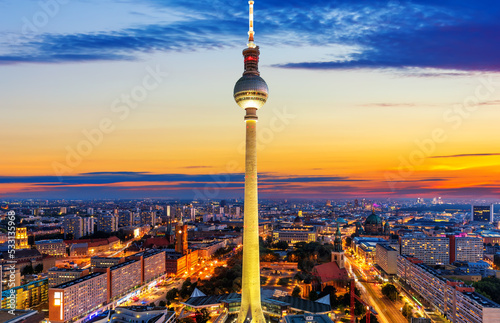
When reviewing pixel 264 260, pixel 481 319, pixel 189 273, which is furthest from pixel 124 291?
pixel 481 319

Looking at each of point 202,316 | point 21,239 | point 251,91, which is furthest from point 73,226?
point 251,91

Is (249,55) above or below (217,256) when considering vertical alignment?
above

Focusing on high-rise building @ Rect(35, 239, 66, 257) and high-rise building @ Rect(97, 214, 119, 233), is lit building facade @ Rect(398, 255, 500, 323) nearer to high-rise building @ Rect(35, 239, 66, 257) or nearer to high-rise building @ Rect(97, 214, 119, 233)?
high-rise building @ Rect(35, 239, 66, 257)

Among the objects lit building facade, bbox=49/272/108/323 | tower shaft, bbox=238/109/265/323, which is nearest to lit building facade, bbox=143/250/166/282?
lit building facade, bbox=49/272/108/323

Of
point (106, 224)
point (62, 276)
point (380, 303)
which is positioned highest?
point (62, 276)

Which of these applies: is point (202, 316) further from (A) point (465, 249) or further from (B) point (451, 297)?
(A) point (465, 249)

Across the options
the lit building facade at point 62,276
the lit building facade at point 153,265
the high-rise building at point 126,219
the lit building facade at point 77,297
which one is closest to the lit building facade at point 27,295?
the lit building facade at point 62,276

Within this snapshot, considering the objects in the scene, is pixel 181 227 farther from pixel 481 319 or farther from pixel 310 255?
pixel 481 319
